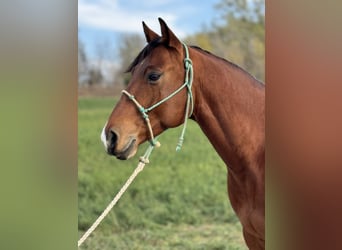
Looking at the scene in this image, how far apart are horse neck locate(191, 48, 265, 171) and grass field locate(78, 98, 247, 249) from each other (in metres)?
1.79

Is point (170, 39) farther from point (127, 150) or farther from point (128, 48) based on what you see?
point (128, 48)

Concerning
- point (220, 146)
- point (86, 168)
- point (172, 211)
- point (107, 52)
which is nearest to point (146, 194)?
point (172, 211)

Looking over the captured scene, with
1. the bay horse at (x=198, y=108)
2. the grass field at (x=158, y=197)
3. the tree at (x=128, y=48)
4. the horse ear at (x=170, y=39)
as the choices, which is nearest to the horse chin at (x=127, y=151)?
the bay horse at (x=198, y=108)

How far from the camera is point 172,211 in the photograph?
364cm

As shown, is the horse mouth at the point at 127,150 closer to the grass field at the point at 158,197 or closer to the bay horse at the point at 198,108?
the bay horse at the point at 198,108

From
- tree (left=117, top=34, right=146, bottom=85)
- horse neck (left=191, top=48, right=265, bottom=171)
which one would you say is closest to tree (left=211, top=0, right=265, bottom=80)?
tree (left=117, top=34, right=146, bottom=85)

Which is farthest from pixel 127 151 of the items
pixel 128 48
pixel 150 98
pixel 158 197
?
pixel 128 48

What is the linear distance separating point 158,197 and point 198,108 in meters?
2.38

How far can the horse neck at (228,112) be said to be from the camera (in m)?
1.45

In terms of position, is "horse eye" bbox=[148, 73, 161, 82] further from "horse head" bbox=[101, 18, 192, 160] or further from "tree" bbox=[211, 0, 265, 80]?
"tree" bbox=[211, 0, 265, 80]
